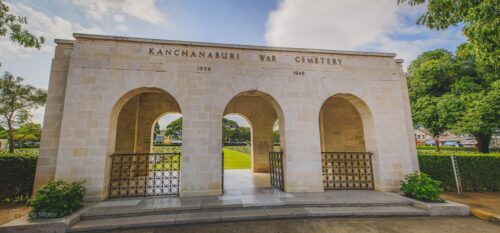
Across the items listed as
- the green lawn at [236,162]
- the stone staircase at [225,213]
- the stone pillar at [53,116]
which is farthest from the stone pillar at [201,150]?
the green lawn at [236,162]

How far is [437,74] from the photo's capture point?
1442 centimetres

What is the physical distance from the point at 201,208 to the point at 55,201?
10.6ft

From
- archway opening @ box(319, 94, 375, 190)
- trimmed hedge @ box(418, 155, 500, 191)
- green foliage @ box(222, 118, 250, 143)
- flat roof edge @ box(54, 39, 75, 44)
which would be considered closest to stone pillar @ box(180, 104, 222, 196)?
flat roof edge @ box(54, 39, 75, 44)

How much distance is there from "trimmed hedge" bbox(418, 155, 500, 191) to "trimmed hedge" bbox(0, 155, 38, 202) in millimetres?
14133

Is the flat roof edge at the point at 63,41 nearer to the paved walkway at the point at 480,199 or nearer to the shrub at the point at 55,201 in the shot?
the shrub at the point at 55,201

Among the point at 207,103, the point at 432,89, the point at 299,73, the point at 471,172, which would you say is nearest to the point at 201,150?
the point at 207,103

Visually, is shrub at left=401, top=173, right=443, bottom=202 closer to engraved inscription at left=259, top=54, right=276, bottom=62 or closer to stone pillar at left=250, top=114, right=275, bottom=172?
engraved inscription at left=259, top=54, right=276, bottom=62

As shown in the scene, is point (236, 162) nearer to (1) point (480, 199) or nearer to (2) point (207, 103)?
(2) point (207, 103)

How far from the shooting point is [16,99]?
16.6 metres

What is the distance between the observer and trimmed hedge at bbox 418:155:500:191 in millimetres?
7586

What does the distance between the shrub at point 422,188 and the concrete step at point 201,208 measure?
0.42 m

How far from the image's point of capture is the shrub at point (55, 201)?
4.49 meters

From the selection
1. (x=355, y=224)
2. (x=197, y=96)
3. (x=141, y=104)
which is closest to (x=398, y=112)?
(x=355, y=224)

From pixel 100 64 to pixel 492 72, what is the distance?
19.8 m
